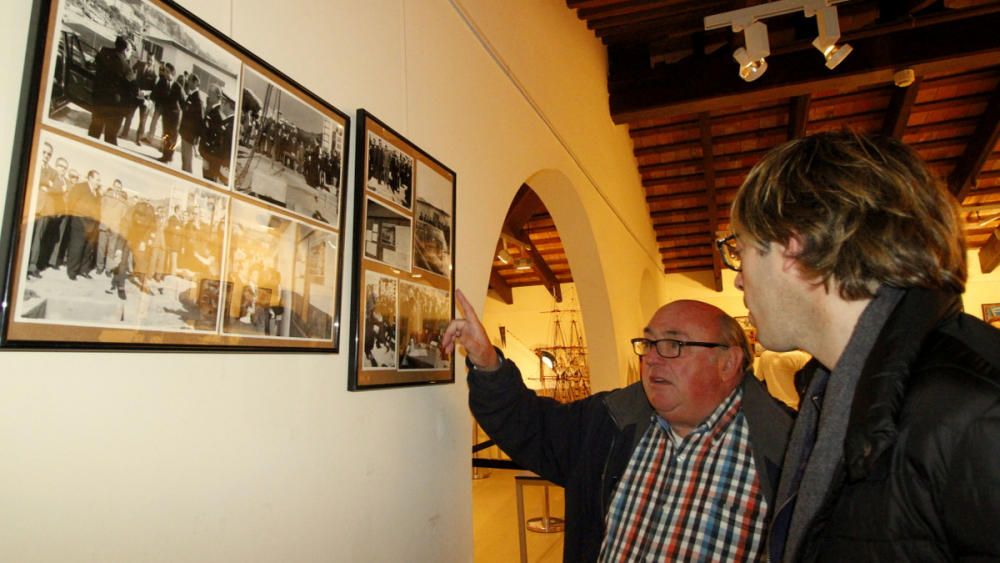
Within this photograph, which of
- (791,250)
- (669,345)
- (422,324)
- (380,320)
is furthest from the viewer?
(669,345)

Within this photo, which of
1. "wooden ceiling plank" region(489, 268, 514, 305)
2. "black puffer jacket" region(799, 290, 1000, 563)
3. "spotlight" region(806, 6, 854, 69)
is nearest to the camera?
"black puffer jacket" region(799, 290, 1000, 563)

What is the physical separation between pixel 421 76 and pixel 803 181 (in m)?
1.48

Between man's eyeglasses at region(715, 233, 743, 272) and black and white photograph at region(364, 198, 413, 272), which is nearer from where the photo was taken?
man's eyeglasses at region(715, 233, 743, 272)

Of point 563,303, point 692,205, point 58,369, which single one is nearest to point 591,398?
point 58,369

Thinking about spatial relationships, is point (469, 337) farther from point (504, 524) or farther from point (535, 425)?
point (504, 524)

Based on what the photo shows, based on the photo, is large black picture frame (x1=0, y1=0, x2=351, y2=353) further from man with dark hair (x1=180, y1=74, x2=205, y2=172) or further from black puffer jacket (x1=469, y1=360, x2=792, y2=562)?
black puffer jacket (x1=469, y1=360, x2=792, y2=562)

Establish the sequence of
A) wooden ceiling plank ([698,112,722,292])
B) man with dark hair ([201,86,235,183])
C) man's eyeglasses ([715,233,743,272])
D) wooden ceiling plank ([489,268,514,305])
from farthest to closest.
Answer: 1. wooden ceiling plank ([489,268,514,305])
2. wooden ceiling plank ([698,112,722,292])
3. man's eyeglasses ([715,233,743,272])
4. man with dark hair ([201,86,235,183])

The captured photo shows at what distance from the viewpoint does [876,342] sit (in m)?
0.84

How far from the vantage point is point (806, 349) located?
1.03m

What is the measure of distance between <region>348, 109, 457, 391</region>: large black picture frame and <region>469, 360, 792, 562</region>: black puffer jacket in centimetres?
22

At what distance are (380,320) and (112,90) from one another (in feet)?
2.85

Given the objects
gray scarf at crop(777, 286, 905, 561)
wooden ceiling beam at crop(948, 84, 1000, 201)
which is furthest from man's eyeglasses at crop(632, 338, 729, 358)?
wooden ceiling beam at crop(948, 84, 1000, 201)

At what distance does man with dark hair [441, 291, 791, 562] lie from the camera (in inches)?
63.4

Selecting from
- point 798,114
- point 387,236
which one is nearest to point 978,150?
point 798,114
